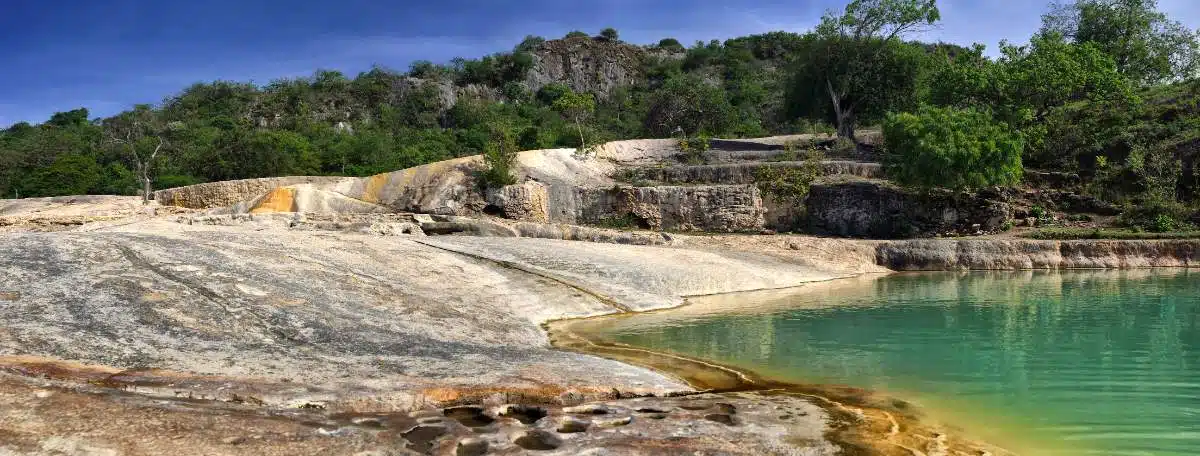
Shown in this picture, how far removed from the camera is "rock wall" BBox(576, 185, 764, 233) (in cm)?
3578

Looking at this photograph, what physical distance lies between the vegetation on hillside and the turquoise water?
47.8 feet

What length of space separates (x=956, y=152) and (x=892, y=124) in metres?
4.38

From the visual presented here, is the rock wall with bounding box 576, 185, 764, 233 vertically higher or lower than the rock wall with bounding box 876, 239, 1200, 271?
higher

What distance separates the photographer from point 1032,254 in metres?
30.0

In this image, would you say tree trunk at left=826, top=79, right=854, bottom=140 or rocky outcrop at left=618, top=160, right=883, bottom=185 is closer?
rocky outcrop at left=618, top=160, right=883, bottom=185

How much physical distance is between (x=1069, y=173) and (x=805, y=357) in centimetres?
3424

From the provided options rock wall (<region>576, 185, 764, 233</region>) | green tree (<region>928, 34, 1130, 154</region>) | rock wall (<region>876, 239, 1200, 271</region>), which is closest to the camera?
rock wall (<region>876, 239, 1200, 271</region>)

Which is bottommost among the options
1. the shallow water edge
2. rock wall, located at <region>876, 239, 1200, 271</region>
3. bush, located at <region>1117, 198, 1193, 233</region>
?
the shallow water edge

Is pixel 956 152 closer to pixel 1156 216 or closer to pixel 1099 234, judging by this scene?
pixel 1099 234

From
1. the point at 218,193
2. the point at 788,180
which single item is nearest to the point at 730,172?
the point at 788,180

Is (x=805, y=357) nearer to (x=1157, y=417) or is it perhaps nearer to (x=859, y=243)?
(x=1157, y=417)

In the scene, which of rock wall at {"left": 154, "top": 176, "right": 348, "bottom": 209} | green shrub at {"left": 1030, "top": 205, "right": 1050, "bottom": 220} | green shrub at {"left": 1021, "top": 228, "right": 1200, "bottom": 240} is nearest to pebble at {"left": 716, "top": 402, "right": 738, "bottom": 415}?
rock wall at {"left": 154, "top": 176, "right": 348, "bottom": 209}

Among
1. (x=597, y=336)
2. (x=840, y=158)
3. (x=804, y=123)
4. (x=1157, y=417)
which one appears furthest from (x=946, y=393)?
(x=804, y=123)

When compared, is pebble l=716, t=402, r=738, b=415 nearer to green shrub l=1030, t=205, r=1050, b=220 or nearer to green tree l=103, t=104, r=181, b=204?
green shrub l=1030, t=205, r=1050, b=220
